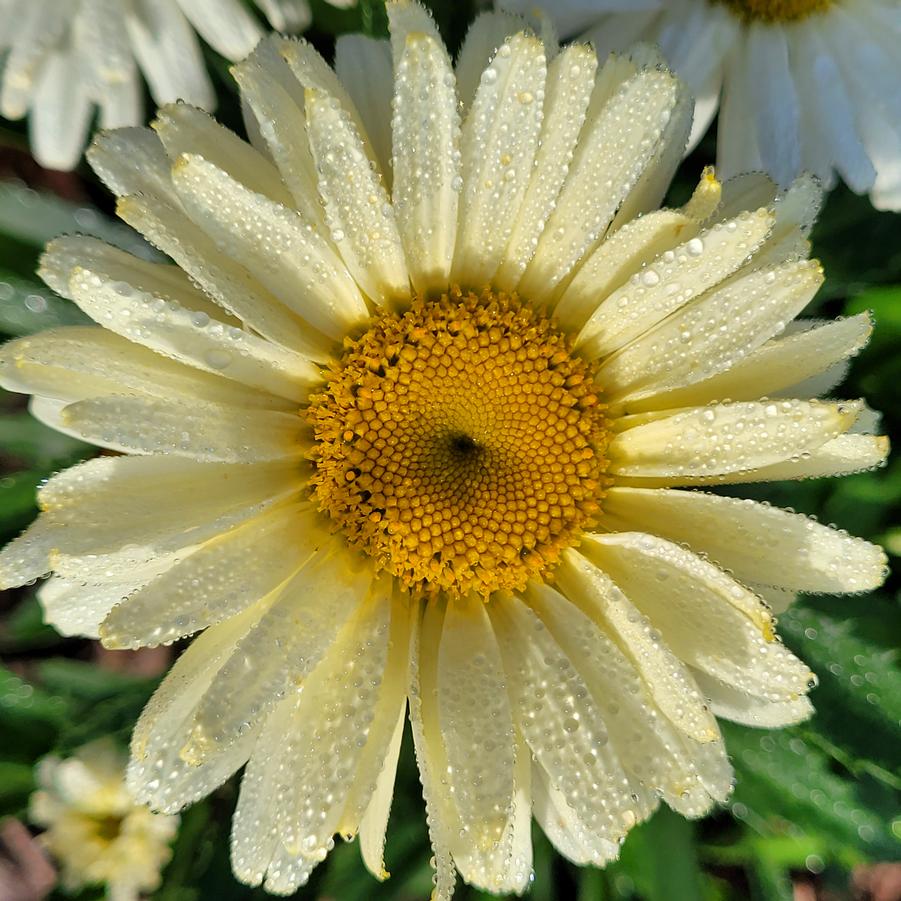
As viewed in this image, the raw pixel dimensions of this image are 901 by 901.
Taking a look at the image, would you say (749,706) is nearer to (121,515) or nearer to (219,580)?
(219,580)

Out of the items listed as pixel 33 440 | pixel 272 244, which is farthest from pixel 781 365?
pixel 33 440

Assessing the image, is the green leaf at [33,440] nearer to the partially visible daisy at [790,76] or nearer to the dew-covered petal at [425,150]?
the dew-covered petal at [425,150]

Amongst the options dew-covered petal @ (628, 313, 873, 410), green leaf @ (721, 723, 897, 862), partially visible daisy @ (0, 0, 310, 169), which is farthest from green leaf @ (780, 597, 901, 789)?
partially visible daisy @ (0, 0, 310, 169)

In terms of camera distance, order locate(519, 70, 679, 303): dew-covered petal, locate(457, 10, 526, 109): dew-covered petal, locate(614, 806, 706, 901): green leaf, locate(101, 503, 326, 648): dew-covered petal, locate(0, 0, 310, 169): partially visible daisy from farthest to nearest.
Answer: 1. locate(614, 806, 706, 901): green leaf
2. locate(0, 0, 310, 169): partially visible daisy
3. locate(457, 10, 526, 109): dew-covered petal
4. locate(519, 70, 679, 303): dew-covered petal
5. locate(101, 503, 326, 648): dew-covered petal

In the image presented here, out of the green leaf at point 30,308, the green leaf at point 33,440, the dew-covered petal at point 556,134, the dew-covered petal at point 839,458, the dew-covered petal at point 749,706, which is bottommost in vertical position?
the green leaf at point 33,440

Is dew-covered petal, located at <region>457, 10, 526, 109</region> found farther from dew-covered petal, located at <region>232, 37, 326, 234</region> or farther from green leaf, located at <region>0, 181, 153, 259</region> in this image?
green leaf, located at <region>0, 181, 153, 259</region>

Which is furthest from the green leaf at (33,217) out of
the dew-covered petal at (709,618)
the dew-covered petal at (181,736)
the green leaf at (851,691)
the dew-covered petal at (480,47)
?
the green leaf at (851,691)
